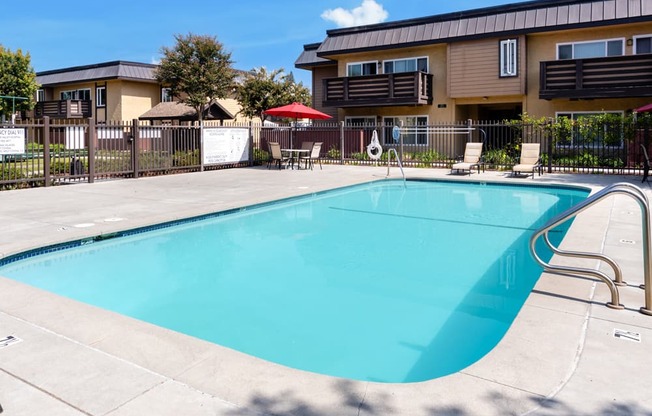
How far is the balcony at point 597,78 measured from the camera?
18.1 meters

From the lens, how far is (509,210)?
11.1 meters

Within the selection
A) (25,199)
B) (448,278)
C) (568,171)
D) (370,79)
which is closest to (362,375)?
(448,278)

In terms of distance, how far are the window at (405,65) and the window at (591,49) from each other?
5725mm

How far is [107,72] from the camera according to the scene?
31.9 metres

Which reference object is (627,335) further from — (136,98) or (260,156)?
(136,98)

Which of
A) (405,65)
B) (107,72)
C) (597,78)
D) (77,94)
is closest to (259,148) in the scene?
(405,65)

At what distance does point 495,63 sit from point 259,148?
34.3ft

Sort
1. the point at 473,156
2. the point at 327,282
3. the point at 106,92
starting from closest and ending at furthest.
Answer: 1. the point at 327,282
2. the point at 473,156
3. the point at 106,92

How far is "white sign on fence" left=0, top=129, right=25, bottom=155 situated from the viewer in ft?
41.9

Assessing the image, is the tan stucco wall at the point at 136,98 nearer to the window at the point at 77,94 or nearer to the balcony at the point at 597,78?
the window at the point at 77,94

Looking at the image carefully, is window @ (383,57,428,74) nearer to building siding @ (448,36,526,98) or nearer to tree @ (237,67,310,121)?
building siding @ (448,36,526,98)

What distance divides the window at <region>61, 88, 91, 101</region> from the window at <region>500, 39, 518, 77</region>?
85.2 ft

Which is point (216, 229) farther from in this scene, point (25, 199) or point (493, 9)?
point (493, 9)

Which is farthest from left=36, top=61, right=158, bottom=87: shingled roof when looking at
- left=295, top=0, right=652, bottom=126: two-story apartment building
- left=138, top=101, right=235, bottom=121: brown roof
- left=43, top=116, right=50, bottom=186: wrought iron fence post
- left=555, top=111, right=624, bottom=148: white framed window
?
left=555, top=111, right=624, bottom=148: white framed window
